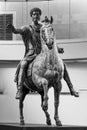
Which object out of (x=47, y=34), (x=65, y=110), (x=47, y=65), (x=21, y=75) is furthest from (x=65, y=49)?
(x=47, y=34)

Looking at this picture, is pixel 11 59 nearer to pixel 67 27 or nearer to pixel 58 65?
pixel 67 27

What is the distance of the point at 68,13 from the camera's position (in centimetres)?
2211

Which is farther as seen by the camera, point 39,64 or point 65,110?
point 65,110

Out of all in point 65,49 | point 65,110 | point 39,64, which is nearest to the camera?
point 39,64

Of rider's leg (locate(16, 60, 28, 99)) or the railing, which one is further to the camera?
the railing

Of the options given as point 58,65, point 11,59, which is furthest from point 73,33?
point 58,65

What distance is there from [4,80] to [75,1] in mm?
4260

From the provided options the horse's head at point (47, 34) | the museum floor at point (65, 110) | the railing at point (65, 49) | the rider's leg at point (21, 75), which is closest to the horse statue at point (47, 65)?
the horse's head at point (47, 34)

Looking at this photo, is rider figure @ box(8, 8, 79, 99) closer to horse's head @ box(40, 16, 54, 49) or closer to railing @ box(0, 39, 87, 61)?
Answer: horse's head @ box(40, 16, 54, 49)

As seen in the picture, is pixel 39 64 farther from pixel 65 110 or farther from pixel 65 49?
pixel 65 110

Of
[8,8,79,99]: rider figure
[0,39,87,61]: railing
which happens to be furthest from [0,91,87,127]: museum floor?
[8,8,79,99]: rider figure

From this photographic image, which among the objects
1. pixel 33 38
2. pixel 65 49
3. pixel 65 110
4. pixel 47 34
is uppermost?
pixel 47 34

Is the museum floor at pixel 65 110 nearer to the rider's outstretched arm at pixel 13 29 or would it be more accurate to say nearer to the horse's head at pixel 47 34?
the rider's outstretched arm at pixel 13 29

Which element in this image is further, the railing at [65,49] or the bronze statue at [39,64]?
the railing at [65,49]
